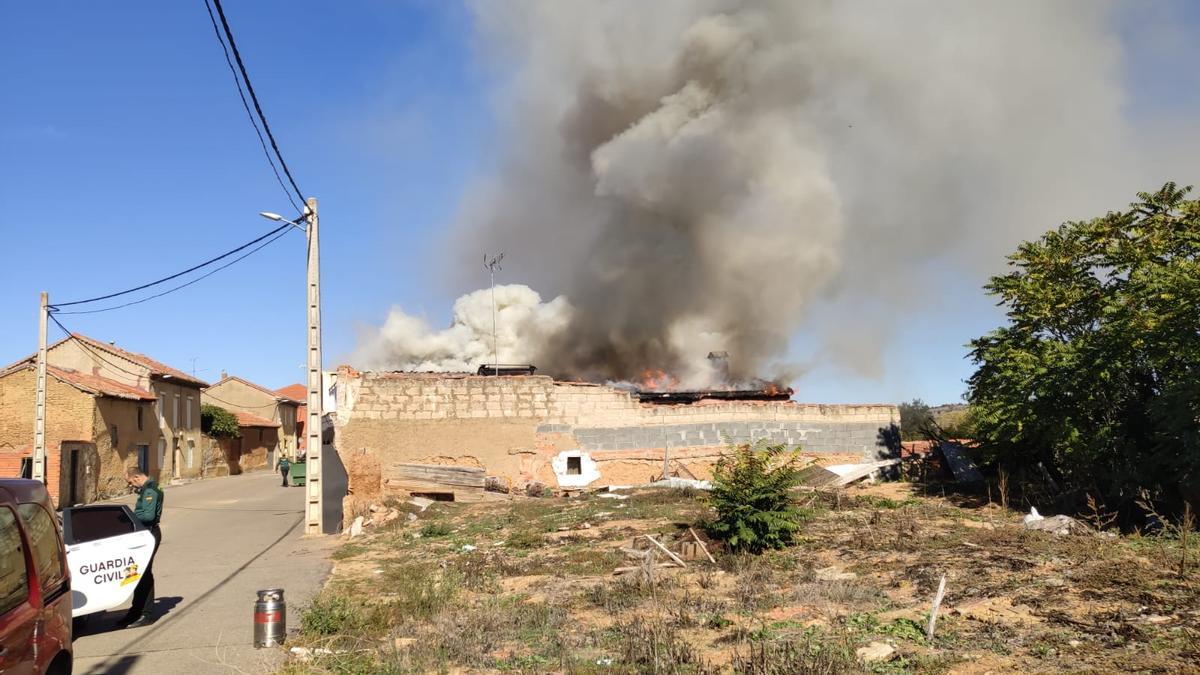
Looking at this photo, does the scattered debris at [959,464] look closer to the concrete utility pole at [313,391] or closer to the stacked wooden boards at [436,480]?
the stacked wooden boards at [436,480]

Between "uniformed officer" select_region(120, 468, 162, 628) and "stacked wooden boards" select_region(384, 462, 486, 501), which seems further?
"stacked wooden boards" select_region(384, 462, 486, 501)

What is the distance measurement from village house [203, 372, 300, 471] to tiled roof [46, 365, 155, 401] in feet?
48.9

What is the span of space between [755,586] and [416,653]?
405 cm

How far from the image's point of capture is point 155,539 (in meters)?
8.80

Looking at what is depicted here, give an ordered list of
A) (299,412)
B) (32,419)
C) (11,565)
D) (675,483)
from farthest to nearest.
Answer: (299,412) → (32,419) → (675,483) → (11,565)

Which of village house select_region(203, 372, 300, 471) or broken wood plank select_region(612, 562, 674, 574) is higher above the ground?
village house select_region(203, 372, 300, 471)

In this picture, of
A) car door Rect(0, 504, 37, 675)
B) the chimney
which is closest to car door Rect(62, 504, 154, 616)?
car door Rect(0, 504, 37, 675)

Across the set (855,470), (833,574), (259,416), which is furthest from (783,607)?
(259,416)

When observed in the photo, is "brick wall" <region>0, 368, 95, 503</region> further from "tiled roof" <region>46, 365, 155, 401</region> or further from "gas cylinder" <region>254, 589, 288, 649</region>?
"gas cylinder" <region>254, 589, 288, 649</region>

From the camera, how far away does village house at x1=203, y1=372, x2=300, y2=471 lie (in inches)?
2042

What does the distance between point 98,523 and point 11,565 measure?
4.76 metres

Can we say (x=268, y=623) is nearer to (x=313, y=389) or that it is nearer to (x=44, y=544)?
(x=44, y=544)

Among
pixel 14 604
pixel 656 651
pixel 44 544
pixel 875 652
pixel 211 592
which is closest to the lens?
pixel 14 604

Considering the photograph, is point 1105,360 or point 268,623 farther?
point 1105,360
